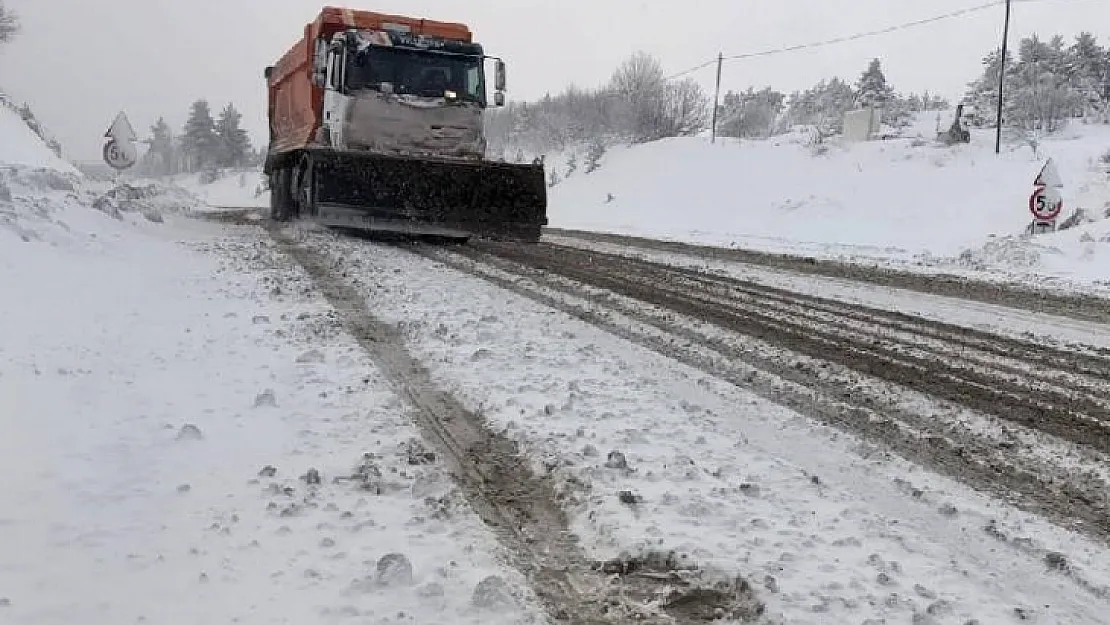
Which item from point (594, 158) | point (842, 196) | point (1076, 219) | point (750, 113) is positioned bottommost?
point (1076, 219)

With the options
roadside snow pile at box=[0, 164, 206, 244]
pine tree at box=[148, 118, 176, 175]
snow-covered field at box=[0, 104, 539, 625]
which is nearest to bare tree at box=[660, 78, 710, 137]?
roadside snow pile at box=[0, 164, 206, 244]

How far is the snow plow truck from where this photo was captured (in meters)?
12.8

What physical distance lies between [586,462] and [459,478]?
0.47m

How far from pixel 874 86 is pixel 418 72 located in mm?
61057

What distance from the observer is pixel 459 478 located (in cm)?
312

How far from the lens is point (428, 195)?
509 inches

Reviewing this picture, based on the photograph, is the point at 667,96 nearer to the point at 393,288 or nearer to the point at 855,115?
the point at 855,115

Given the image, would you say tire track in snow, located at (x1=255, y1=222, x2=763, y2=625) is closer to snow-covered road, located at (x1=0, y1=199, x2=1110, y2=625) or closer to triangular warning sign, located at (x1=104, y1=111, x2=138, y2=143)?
snow-covered road, located at (x1=0, y1=199, x2=1110, y2=625)

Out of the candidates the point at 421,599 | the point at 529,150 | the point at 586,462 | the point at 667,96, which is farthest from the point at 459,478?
the point at 529,150

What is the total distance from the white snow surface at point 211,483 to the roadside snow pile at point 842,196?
428 inches

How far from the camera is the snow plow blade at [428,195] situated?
1272 centimetres

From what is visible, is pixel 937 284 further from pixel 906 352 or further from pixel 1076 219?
pixel 1076 219

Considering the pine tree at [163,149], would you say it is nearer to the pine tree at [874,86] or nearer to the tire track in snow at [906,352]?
the pine tree at [874,86]

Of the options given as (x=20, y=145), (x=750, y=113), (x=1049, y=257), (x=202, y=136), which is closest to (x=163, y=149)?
(x=202, y=136)
